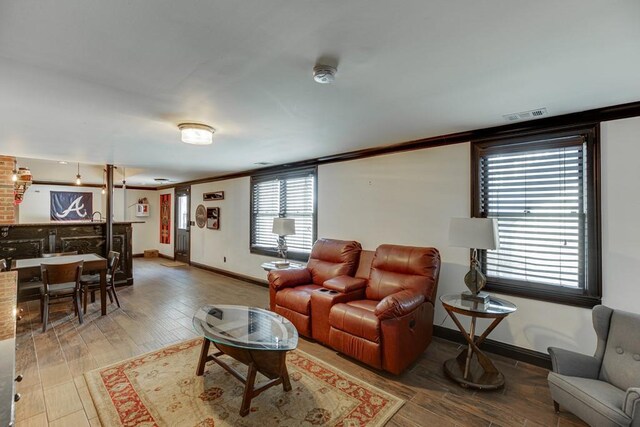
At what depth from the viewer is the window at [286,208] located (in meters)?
4.97

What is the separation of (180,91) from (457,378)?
10.6 ft

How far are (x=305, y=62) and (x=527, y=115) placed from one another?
7.09 feet

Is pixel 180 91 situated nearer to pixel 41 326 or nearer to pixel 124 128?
pixel 124 128

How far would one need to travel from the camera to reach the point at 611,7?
1.27m

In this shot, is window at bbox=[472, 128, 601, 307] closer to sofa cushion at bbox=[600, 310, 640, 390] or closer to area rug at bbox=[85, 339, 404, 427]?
sofa cushion at bbox=[600, 310, 640, 390]

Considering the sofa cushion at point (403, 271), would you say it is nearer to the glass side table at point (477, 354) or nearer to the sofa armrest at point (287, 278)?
the glass side table at point (477, 354)

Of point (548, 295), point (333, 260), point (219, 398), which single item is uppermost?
point (333, 260)

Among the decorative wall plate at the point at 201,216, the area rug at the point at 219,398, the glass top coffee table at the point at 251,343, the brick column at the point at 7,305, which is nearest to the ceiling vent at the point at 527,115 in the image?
the area rug at the point at 219,398

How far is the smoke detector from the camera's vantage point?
1757mm

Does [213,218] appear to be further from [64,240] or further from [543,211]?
[543,211]

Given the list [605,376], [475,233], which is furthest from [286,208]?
[605,376]

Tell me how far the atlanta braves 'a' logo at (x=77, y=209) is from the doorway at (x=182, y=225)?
2.60 meters

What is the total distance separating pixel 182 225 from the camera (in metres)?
8.33

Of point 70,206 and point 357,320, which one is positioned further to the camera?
point 70,206
